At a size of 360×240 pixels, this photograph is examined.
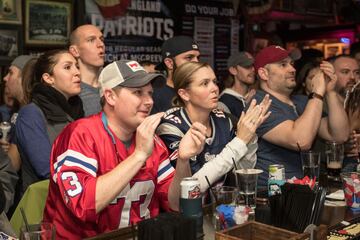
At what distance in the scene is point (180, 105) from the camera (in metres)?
2.91

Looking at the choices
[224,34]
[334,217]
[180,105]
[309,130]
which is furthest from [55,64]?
[224,34]

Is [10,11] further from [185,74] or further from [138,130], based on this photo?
[138,130]

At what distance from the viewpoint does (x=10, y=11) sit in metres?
4.30

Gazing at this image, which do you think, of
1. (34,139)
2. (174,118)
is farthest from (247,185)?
(34,139)

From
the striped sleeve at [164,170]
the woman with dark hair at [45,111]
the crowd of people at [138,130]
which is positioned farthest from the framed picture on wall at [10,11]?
the striped sleeve at [164,170]

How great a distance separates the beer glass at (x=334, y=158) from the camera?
2.66 m

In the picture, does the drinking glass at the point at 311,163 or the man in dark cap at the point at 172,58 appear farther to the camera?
the man in dark cap at the point at 172,58

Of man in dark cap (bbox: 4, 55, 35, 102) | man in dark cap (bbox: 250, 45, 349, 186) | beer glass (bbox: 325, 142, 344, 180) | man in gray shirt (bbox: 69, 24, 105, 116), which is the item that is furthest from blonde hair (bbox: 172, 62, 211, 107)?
man in dark cap (bbox: 4, 55, 35, 102)

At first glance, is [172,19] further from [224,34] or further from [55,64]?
[55,64]

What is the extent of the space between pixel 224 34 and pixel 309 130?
143 inches

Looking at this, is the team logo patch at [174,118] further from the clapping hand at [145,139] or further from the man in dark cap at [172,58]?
the man in dark cap at [172,58]

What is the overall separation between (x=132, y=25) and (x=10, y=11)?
53.4 inches

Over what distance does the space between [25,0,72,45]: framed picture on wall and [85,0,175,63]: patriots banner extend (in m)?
0.25

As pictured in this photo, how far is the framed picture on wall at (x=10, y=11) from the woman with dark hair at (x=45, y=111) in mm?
1181
